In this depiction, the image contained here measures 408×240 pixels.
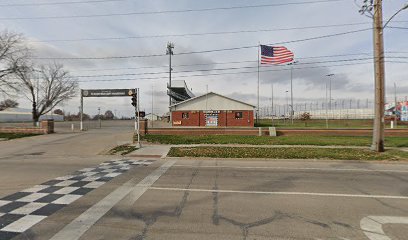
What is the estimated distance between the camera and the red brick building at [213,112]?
4047 cm

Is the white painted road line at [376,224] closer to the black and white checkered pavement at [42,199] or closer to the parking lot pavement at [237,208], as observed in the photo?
the parking lot pavement at [237,208]

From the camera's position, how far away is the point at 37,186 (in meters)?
7.09

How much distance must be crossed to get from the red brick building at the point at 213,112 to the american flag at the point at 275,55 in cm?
1744

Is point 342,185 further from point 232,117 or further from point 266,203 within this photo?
point 232,117

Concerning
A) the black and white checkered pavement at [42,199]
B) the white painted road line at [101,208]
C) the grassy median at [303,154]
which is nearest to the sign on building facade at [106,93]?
the grassy median at [303,154]

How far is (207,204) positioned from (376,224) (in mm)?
3355

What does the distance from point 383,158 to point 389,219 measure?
9.70m

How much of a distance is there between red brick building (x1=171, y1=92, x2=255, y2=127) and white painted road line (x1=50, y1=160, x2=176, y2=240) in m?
32.3

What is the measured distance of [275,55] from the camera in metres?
23.2

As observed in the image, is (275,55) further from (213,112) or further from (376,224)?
(376,224)

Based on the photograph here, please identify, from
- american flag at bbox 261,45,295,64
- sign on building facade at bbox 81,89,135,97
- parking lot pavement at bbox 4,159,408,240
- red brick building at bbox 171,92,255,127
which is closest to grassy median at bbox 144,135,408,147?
american flag at bbox 261,45,295,64

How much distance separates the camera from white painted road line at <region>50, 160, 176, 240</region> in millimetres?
4090

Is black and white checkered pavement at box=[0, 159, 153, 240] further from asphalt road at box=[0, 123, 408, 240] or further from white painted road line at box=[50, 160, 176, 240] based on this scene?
white painted road line at box=[50, 160, 176, 240]

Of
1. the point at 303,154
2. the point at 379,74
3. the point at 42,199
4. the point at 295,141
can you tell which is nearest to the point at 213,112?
the point at 295,141
